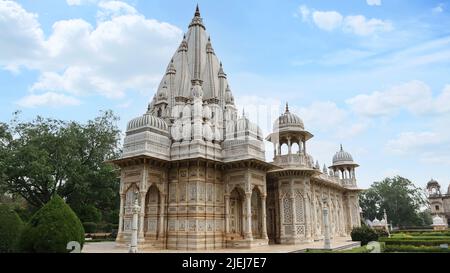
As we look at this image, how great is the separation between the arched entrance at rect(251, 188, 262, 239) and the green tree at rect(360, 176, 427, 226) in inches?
1696

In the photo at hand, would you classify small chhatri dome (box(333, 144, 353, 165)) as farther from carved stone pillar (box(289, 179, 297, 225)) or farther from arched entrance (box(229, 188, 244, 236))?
arched entrance (box(229, 188, 244, 236))

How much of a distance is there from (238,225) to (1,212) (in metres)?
12.4

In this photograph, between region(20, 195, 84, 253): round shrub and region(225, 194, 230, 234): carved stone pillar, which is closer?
region(20, 195, 84, 253): round shrub

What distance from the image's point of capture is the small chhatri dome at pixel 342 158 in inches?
1352

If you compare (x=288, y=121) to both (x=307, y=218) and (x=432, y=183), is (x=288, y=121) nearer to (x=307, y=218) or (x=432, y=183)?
(x=307, y=218)

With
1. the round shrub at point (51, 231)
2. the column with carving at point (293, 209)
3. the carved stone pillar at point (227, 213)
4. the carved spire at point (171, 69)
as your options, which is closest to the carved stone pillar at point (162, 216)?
the carved stone pillar at point (227, 213)

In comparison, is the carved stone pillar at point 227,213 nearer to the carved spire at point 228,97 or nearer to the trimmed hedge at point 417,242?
the carved spire at point 228,97

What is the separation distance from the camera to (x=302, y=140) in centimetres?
2536

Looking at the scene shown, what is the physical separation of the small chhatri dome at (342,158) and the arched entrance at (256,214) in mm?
14931

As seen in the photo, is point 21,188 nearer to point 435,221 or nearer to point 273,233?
point 273,233

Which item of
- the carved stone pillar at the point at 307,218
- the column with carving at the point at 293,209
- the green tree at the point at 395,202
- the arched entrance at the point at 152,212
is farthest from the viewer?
the green tree at the point at 395,202

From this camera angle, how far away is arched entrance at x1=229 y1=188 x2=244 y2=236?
68.7ft

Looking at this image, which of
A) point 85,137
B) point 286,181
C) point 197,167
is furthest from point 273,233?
point 85,137

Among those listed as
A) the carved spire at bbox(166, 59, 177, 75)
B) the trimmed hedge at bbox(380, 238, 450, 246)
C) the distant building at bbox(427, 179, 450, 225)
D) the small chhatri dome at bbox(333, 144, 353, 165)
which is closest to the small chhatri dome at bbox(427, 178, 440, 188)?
the distant building at bbox(427, 179, 450, 225)
